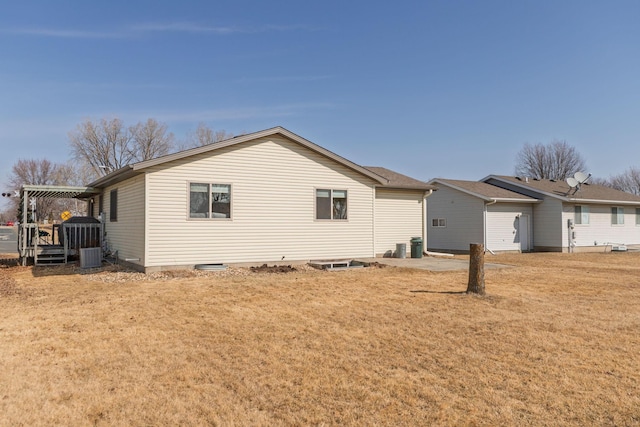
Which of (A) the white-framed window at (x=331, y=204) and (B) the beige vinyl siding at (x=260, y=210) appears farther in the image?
(A) the white-framed window at (x=331, y=204)

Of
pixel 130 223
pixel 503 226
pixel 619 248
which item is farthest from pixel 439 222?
pixel 130 223

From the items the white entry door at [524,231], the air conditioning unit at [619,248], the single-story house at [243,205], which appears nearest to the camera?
the single-story house at [243,205]

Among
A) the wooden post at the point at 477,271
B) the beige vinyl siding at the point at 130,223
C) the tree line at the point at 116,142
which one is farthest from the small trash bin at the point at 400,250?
the tree line at the point at 116,142

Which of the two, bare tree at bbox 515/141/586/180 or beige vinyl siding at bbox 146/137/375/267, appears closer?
beige vinyl siding at bbox 146/137/375/267

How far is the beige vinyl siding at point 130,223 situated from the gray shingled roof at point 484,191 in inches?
646

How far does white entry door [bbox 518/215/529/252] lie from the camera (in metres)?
23.2

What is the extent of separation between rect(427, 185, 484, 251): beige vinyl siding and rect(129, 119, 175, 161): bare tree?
112 ft

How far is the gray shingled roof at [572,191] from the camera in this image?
924 inches

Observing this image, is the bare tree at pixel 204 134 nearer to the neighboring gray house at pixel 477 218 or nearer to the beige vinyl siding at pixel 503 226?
the neighboring gray house at pixel 477 218

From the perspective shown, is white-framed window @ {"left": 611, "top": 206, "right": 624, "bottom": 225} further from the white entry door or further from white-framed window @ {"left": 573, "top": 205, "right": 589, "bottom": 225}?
the white entry door

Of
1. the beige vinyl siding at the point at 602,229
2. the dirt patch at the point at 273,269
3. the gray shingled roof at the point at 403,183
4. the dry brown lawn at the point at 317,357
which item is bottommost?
the dry brown lawn at the point at 317,357

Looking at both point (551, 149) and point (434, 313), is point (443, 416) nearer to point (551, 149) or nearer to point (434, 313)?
point (434, 313)

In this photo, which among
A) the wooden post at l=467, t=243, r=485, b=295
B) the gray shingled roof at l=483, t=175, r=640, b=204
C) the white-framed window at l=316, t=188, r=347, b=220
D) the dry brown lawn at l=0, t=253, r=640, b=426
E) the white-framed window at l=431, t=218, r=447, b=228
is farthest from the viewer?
the white-framed window at l=431, t=218, r=447, b=228

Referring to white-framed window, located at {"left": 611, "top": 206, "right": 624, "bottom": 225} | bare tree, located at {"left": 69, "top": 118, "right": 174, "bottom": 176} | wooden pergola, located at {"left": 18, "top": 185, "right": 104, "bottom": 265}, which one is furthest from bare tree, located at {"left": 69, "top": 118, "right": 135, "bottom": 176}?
white-framed window, located at {"left": 611, "top": 206, "right": 624, "bottom": 225}
